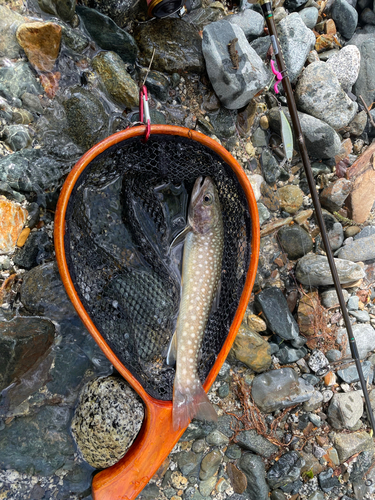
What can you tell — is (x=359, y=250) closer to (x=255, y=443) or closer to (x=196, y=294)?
(x=196, y=294)

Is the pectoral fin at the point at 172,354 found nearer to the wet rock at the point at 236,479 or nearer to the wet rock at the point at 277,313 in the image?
the wet rock at the point at 277,313

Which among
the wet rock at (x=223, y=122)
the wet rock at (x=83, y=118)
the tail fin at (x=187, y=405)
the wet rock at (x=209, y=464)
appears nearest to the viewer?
the tail fin at (x=187, y=405)

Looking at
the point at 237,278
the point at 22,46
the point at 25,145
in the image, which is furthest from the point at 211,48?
the point at 237,278

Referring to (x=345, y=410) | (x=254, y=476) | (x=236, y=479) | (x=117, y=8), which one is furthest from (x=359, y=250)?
(x=117, y=8)

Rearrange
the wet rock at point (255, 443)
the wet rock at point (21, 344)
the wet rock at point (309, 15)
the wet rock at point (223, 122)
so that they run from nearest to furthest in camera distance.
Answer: the wet rock at point (21, 344) → the wet rock at point (255, 443) → the wet rock at point (223, 122) → the wet rock at point (309, 15)

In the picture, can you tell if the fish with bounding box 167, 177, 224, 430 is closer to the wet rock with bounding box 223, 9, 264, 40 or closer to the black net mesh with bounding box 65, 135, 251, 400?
the black net mesh with bounding box 65, 135, 251, 400

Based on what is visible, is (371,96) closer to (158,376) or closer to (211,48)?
(211,48)

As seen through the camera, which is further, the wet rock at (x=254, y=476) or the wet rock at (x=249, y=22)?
the wet rock at (x=249, y=22)

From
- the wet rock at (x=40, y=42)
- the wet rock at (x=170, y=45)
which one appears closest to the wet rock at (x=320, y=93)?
the wet rock at (x=170, y=45)
